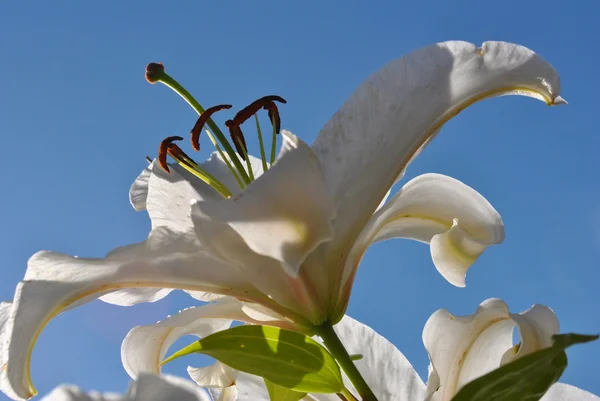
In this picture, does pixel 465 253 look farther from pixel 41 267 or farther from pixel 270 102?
pixel 41 267

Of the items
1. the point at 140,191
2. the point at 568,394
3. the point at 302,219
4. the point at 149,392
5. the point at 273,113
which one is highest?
the point at 273,113

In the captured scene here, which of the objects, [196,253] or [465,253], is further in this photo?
[465,253]

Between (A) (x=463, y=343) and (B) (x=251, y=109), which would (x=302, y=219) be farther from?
(A) (x=463, y=343)

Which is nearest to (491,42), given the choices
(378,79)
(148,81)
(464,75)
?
(464,75)

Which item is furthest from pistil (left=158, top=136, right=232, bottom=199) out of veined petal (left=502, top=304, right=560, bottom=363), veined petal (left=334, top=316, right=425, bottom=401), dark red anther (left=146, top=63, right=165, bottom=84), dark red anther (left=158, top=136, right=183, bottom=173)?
veined petal (left=502, top=304, right=560, bottom=363)

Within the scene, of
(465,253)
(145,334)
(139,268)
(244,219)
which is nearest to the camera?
(244,219)

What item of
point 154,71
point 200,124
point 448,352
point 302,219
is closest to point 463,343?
point 448,352

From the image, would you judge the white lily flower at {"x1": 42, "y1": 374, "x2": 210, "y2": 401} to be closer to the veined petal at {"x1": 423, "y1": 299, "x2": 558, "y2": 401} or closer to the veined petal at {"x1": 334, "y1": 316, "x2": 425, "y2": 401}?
the veined petal at {"x1": 423, "y1": 299, "x2": 558, "y2": 401}
